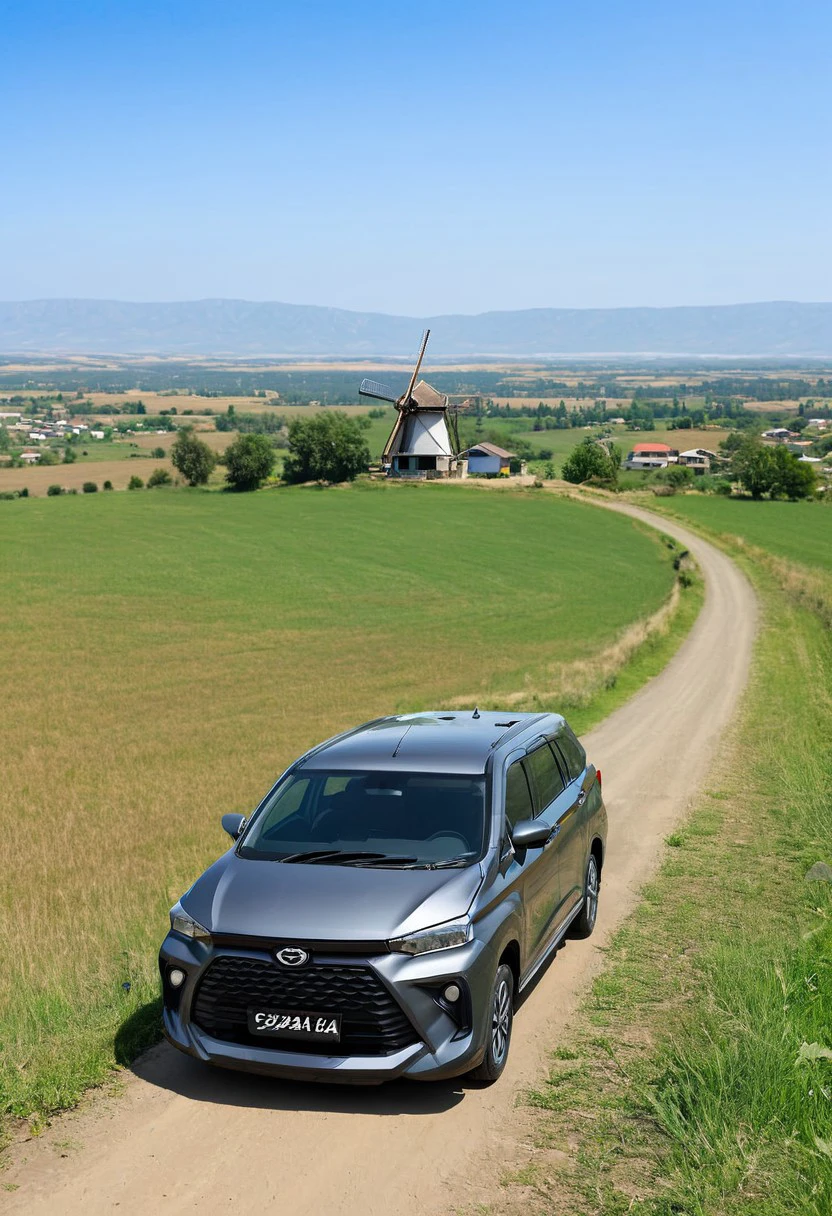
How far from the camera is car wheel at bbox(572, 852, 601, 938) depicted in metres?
10.6

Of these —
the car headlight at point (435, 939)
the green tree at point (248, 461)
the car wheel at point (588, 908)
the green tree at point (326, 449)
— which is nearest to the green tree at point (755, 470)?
the green tree at point (326, 449)

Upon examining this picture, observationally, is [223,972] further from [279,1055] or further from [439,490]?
[439,490]

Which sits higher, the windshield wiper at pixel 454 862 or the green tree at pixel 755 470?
the windshield wiper at pixel 454 862

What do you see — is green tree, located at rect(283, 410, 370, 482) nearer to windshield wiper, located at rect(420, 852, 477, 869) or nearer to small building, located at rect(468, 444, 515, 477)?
small building, located at rect(468, 444, 515, 477)

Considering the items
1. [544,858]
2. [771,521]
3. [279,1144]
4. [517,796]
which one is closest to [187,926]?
[279,1144]

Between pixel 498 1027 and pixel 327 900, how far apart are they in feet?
4.75

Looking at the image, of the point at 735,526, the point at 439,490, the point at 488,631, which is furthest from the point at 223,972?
the point at 439,490

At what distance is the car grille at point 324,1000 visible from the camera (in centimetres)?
683

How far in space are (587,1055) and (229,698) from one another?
81.0ft

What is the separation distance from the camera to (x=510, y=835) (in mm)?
8258

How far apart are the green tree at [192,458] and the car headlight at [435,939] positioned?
113157mm

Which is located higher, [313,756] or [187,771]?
[313,756]

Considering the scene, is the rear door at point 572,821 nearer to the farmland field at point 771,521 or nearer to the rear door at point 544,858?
the rear door at point 544,858

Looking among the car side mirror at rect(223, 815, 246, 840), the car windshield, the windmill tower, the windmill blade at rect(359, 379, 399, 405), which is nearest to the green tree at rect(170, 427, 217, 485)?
the windmill tower
